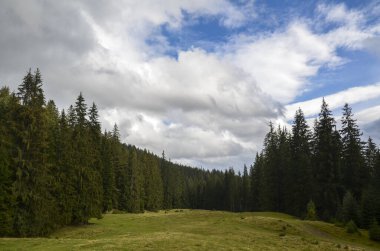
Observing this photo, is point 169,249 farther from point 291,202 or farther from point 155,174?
point 155,174

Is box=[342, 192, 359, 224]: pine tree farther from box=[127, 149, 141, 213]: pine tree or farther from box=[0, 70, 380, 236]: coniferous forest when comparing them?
box=[127, 149, 141, 213]: pine tree

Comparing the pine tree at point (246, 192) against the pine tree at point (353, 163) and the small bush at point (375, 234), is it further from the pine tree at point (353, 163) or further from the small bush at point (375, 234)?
the small bush at point (375, 234)

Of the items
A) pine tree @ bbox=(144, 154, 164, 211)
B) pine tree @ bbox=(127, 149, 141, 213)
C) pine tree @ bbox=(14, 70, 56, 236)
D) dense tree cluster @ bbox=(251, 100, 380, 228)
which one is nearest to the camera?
pine tree @ bbox=(14, 70, 56, 236)

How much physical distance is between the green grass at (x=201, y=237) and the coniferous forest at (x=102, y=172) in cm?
434

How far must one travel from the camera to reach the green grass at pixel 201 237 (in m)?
26.6

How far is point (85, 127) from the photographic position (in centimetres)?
5700

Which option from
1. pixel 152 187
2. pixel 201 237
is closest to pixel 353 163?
pixel 201 237

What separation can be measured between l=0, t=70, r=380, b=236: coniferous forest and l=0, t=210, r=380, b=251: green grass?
4.34 meters

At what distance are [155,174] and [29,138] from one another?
79.5 m

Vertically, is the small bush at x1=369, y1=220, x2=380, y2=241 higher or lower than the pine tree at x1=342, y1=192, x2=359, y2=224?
lower

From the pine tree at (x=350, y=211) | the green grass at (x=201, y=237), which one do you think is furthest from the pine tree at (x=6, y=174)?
the pine tree at (x=350, y=211)

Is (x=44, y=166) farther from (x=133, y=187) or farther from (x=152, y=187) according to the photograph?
(x=152, y=187)

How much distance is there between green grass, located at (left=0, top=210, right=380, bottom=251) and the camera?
2661cm

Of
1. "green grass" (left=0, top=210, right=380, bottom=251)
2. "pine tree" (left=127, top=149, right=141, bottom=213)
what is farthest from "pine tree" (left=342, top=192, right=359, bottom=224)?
"pine tree" (left=127, top=149, right=141, bottom=213)
